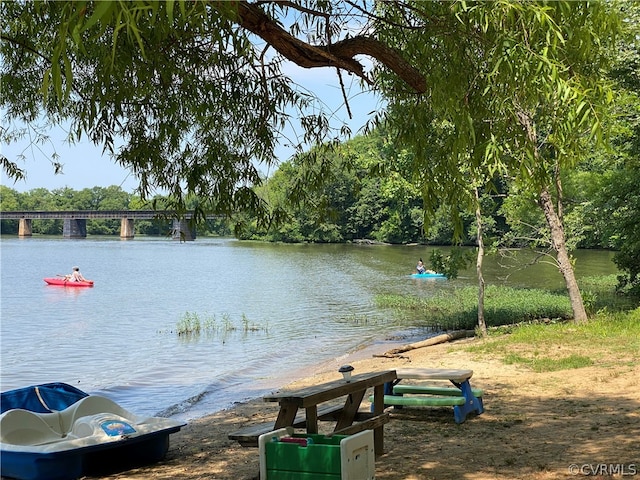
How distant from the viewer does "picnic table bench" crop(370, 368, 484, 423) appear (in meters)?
7.13

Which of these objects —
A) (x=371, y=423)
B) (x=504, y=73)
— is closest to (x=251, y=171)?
(x=371, y=423)

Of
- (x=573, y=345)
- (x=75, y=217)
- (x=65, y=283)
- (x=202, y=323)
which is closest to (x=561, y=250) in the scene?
(x=573, y=345)

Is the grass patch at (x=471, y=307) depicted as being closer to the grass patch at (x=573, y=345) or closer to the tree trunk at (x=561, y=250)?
the tree trunk at (x=561, y=250)

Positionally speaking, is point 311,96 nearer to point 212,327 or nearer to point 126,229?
point 212,327

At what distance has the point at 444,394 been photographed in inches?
294

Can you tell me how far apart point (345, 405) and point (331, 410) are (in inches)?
8.4

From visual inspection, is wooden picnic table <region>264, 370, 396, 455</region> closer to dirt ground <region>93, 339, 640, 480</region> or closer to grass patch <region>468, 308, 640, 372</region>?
dirt ground <region>93, 339, 640, 480</region>

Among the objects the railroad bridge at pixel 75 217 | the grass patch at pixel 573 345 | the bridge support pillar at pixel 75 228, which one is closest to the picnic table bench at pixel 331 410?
the grass patch at pixel 573 345

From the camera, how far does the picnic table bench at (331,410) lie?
5.21 m

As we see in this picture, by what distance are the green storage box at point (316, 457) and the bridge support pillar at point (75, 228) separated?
83502mm

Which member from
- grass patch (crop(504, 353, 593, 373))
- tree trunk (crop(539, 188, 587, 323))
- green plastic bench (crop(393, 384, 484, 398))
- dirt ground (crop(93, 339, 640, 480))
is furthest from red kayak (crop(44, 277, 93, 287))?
green plastic bench (crop(393, 384, 484, 398))

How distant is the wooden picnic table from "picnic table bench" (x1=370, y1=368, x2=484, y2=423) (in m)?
0.97

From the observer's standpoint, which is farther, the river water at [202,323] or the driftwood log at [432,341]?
the driftwood log at [432,341]

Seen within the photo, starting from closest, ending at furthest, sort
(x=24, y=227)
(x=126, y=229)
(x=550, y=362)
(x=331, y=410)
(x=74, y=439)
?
(x=331, y=410), (x=74, y=439), (x=550, y=362), (x=24, y=227), (x=126, y=229)
